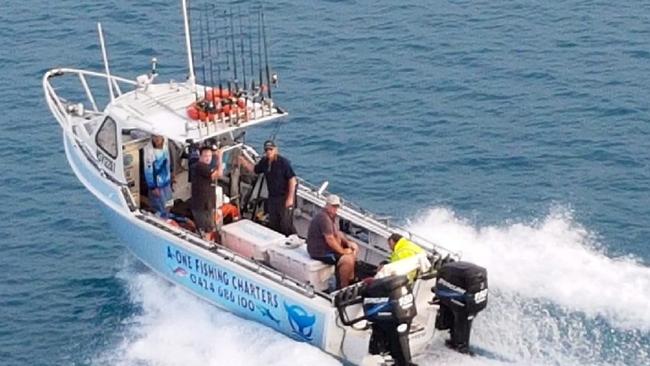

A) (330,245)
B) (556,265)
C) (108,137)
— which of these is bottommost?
(556,265)

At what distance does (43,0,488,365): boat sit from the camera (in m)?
21.6

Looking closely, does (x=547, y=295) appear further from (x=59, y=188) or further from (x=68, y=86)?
(x=68, y=86)

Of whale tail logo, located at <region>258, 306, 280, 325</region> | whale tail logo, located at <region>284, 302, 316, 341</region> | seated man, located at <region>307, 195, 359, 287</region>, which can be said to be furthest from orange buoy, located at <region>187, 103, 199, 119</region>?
whale tail logo, located at <region>284, 302, 316, 341</region>

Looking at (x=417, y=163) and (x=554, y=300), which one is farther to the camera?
(x=417, y=163)

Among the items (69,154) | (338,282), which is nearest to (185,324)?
(338,282)

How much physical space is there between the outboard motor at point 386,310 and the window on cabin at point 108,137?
5.08 meters

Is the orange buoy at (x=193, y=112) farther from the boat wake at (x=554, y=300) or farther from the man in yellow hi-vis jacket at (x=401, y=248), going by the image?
the boat wake at (x=554, y=300)

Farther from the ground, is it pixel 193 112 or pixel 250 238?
pixel 193 112

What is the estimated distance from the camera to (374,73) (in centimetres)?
3469

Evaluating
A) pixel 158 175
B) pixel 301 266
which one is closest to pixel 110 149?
pixel 158 175

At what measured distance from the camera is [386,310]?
2114 centimetres

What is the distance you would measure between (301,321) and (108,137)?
492 cm

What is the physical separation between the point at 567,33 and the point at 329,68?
5878mm

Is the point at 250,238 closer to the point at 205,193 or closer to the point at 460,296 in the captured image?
the point at 205,193
